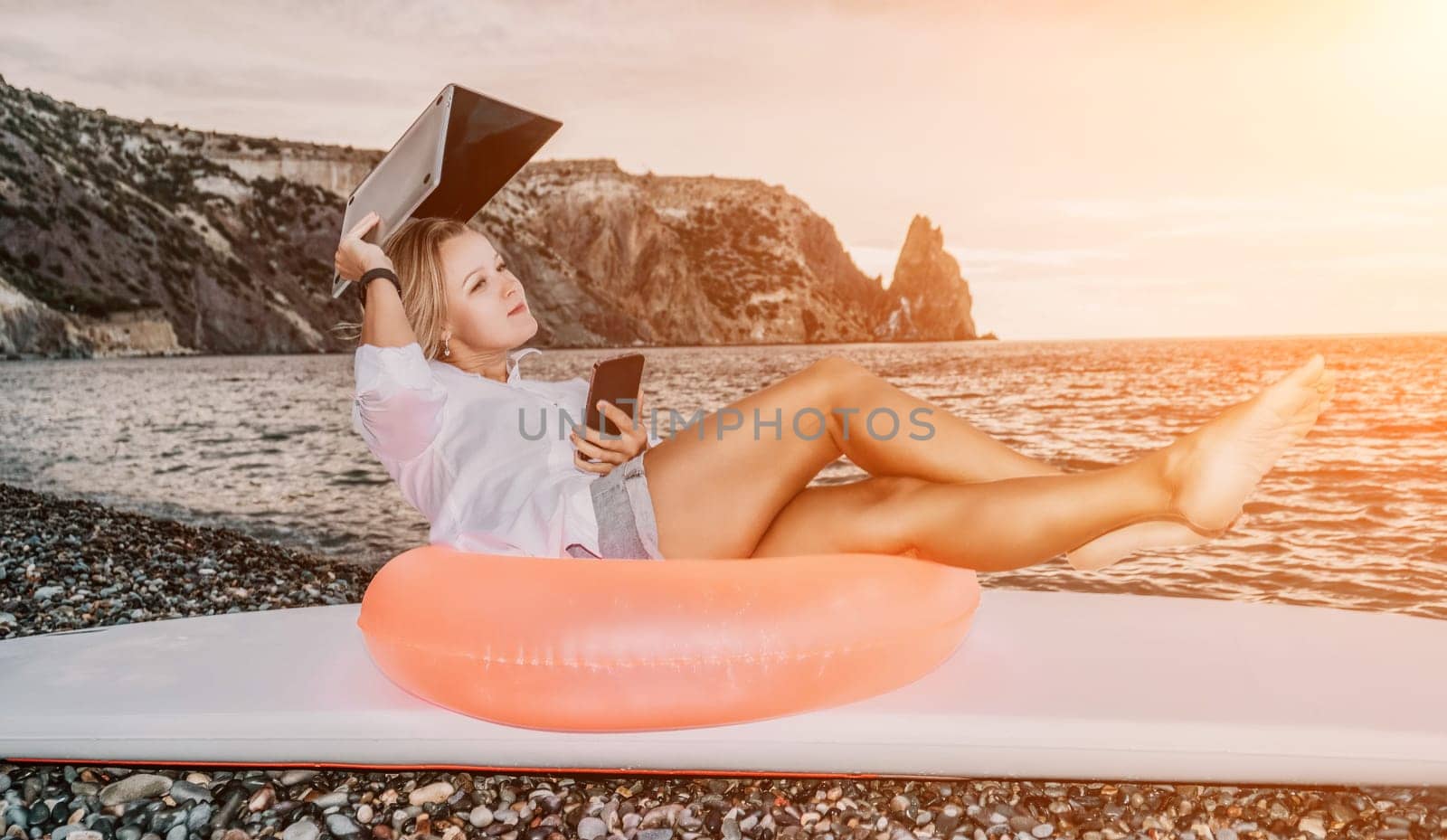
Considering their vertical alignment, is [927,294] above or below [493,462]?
above

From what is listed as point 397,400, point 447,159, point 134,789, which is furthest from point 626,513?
point 134,789

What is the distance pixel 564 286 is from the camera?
53.3 meters

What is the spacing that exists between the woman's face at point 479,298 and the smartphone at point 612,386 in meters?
0.28

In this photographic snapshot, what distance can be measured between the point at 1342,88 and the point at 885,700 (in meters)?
19.8

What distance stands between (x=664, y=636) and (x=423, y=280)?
1.11 m

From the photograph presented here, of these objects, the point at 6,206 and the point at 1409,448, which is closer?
the point at 1409,448

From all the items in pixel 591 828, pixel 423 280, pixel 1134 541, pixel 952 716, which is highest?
pixel 423 280

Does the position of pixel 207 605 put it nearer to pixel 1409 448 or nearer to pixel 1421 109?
pixel 1409 448

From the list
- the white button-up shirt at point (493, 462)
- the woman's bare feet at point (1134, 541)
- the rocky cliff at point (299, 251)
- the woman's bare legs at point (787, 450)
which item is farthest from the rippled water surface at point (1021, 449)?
the rocky cliff at point (299, 251)

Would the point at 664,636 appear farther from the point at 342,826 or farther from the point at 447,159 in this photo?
the point at 447,159

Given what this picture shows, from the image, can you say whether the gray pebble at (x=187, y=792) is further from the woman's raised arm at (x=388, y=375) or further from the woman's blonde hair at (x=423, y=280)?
the woman's blonde hair at (x=423, y=280)

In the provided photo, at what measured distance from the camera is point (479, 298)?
271 cm

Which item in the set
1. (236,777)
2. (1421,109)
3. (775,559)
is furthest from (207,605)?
(1421,109)

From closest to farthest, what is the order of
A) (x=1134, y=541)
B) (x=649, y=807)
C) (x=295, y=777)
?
(x=1134, y=541)
(x=649, y=807)
(x=295, y=777)
